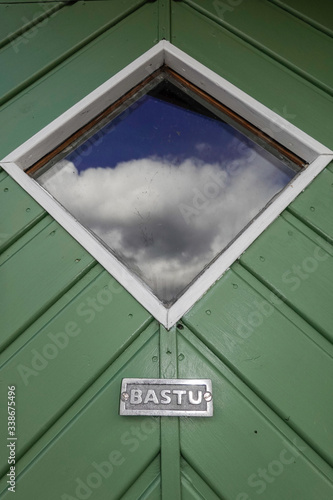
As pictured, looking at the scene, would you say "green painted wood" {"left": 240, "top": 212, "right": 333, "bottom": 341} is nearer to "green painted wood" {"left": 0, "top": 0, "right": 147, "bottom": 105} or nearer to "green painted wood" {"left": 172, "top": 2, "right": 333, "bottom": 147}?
"green painted wood" {"left": 172, "top": 2, "right": 333, "bottom": 147}

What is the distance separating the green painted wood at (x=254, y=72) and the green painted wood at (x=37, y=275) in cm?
105

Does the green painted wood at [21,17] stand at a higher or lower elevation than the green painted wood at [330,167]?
higher

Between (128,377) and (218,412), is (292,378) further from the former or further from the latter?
(128,377)

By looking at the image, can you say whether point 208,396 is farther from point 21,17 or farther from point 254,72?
point 21,17

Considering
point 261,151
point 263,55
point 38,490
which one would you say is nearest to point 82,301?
point 38,490

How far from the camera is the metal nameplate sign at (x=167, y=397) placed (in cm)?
92

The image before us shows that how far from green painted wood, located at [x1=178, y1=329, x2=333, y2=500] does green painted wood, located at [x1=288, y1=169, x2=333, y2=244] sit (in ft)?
2.08

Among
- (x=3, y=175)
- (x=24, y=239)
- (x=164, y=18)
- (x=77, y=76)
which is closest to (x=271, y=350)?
(x=24, y=239)

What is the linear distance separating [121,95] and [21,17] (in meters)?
0.75

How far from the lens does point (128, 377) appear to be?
38.2 inches

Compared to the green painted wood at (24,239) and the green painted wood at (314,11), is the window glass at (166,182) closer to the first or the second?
the green painted wood at (24,239)

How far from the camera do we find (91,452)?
0.90 m

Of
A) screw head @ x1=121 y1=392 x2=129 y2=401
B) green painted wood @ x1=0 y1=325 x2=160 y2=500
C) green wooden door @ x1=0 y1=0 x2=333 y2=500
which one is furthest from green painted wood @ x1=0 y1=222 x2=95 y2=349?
screw head @ x1=121 y1=392 x2=129 y2=401

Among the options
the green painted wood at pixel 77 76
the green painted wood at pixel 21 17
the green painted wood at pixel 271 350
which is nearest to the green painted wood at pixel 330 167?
the green painted wood at pixel 271 350
